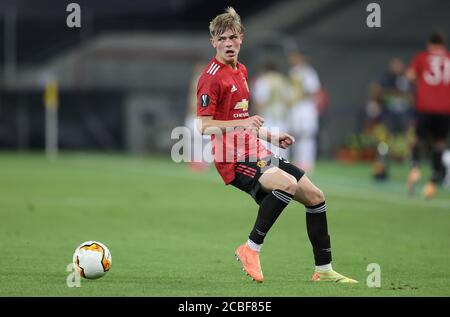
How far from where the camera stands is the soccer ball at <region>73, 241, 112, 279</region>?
8.55 m

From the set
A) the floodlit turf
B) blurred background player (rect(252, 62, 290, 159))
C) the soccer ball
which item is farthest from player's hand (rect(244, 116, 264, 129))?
blurred background player (rect(252, 62, 290, 159))

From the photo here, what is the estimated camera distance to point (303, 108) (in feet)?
79.2

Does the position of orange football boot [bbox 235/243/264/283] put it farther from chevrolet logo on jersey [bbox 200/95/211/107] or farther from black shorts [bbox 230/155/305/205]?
chevrolet logo on jersey [bbox 200/95/211/107]

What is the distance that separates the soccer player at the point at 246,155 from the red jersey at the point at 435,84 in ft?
28.1

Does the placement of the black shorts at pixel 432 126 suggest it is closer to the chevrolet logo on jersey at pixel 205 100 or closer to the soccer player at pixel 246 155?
the soccer player at pixel 246 155

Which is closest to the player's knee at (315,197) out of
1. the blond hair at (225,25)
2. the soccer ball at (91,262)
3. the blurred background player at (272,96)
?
the blond hair at (225,25)

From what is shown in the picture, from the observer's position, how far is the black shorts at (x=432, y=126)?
17031 millimetres

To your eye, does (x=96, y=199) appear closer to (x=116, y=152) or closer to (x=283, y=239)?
(x=283, y=239)

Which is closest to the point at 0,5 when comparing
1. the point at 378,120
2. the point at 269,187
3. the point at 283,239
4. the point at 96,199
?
the point at 378,120

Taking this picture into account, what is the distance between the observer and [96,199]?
16641 mm

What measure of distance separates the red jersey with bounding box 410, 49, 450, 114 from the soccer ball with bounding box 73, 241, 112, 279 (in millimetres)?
9421

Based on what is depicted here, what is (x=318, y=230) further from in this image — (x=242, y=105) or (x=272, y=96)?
(x=272, y=96)
